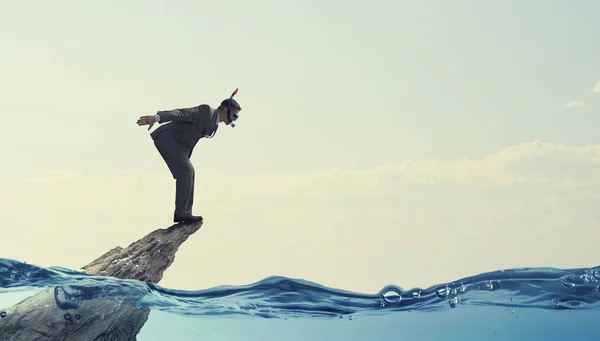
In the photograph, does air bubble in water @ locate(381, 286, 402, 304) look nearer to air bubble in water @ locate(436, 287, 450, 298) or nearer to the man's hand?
air bubble in water @ locate(436, 287, 450, 298)

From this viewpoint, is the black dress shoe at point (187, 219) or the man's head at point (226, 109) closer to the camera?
the black dress shoe at point (187, 219)

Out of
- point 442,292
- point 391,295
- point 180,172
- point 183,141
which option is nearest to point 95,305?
point 180,172

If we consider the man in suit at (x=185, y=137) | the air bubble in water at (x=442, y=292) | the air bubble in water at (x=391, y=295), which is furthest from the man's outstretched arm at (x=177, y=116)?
the air bubble in water at (x=442, y=292)

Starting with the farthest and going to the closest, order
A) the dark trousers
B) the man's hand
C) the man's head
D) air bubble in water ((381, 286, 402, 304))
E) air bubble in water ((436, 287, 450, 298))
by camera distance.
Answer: air bubble in water ((436, 287, 450, 298)) → air bubble in water ((381, 286, 402, 304)) → the man's head → the dark trousers → the man's hand

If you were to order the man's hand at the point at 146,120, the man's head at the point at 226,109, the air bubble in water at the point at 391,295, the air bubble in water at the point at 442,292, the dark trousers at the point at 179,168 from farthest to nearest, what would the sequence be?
the air bubble in water at the point at 442,292 < the air bubble in water at the point at 391,295 < the man's head at the point at 226,109 < the dark trousers at the point at 179,168 < the man's hand at the point at 146,120

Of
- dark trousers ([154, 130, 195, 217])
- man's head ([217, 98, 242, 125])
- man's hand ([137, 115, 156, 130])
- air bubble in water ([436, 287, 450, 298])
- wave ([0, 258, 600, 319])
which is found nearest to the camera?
man's hand ([137, 115, 156, 130])

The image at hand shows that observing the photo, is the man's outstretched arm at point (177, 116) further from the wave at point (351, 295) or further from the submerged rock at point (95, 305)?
the wave at point (351, 295)

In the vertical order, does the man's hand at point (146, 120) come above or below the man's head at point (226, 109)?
below

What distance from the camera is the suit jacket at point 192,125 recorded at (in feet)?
26.3

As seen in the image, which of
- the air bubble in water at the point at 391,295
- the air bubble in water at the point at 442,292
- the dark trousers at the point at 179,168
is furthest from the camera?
the air bubble in water at the point at 442,292

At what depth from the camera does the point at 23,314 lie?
7695mm

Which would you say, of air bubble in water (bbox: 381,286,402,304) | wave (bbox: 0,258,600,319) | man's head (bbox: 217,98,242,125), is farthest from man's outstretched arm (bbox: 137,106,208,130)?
air bubble in water (bbox: 381,286,402,304)

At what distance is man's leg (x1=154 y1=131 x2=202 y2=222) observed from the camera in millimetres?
7922

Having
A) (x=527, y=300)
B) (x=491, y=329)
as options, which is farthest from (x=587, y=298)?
(x=491, y=329)
